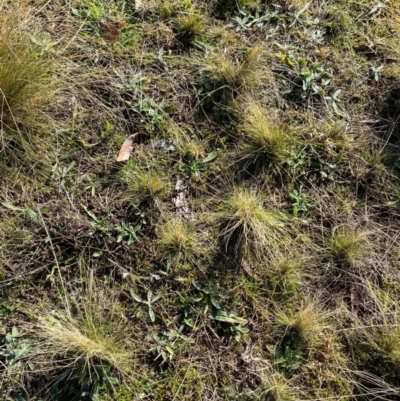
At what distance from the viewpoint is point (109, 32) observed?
271 centimetres

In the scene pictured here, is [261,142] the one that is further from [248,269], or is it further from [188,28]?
[188,28]

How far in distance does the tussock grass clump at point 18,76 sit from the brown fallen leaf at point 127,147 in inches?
17.0

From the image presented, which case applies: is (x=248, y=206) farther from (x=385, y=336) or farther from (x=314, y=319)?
(x=385, y=336)

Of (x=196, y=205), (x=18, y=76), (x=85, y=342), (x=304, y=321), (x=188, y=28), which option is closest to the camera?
(x=85, y=342)

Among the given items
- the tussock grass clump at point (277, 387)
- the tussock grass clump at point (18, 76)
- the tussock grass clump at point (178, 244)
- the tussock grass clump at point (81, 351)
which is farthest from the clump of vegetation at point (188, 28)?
the tussock grass clump at point (277, 387)

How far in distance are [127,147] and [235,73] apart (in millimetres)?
687

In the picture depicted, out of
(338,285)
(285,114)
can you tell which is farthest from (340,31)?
(338,285)

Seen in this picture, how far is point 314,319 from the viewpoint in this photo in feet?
7.24

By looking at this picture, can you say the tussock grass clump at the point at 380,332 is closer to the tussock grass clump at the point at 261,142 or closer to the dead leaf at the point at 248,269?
the dead leaf at the point at 248,269

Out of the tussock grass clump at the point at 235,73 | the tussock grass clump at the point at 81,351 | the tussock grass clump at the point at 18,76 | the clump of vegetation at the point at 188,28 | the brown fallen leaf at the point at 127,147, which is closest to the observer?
the tussock grass clump at the point at 81,351

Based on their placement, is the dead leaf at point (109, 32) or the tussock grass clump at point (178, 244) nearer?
the tussock grass clump at point (178, 244)

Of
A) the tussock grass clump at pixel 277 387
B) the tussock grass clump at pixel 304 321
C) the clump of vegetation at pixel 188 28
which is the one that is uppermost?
the clump of vegetation at pixel 188 28

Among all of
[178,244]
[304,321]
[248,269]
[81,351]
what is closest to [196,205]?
[178,244]

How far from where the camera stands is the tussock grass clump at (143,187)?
236 centimetres
